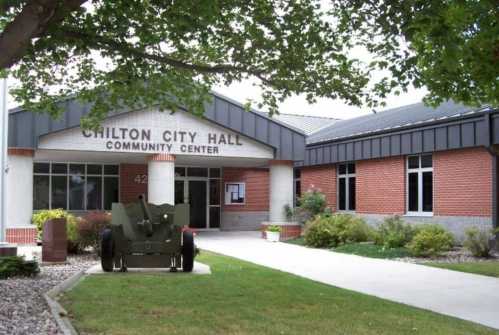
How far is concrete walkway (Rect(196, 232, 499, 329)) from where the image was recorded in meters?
9.12

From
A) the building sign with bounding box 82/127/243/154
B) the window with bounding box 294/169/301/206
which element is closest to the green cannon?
the building sign with bounding box 82/127/243/154

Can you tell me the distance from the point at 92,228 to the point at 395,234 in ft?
26.5

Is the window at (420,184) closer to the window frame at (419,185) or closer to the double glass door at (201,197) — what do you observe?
the window frame at (419,185)

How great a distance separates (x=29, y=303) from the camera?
839 centimetres

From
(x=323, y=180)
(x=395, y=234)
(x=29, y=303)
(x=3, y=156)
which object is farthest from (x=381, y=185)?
(x=29, y=303)

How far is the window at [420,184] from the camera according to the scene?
65.8 feet

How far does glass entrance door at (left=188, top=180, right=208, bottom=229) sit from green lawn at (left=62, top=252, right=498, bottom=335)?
1609 cm

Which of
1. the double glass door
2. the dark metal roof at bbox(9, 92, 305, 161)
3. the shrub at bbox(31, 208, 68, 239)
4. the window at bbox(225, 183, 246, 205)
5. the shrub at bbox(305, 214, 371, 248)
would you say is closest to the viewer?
the shrub at bbox(31, 208, 68, 239)

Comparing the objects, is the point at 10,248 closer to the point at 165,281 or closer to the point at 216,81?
the point at 165,281

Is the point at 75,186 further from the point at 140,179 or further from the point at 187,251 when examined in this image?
the point at 187,251

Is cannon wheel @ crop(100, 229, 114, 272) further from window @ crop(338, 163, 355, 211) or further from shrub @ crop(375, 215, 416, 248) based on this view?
window @ crop(338, 163, 355, 211)

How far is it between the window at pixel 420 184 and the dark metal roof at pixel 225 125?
4178 millimetres

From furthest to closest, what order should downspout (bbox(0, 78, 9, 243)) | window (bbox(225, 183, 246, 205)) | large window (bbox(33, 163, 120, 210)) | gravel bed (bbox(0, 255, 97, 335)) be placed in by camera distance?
1. window (bbox(225, 183, 246, 205))
2. large window (bbox(33, 163, 120, 210))
3. downspout (bbox(0, 78, 9, 243))
4. gravel bed (bbox(0, 255, 97, 335))

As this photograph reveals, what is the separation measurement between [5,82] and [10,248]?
3.41 metres
